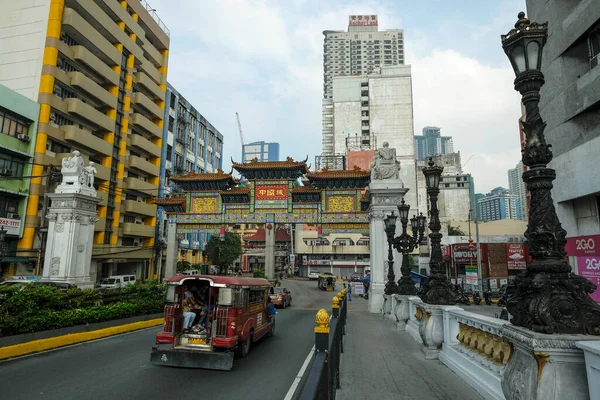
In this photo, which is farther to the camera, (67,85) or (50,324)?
(67,85)

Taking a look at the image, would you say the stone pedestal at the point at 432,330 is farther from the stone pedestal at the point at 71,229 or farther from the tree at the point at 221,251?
the tree at the point at 221,251

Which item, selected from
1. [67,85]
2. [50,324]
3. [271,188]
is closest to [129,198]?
[67,85]

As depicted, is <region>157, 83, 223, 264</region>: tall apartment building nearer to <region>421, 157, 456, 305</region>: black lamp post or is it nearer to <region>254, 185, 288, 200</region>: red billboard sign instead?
<region>254, 185, 288, 200</region>: red billboard sign

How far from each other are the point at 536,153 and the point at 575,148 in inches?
551

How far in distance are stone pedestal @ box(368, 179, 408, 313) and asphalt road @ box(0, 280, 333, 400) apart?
11119mm

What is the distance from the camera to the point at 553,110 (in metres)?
17.3

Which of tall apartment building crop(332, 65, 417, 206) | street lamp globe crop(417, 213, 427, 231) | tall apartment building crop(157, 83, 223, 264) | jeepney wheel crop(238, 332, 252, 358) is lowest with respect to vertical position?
jeepney wheel crop(238, 332, 252, 358)

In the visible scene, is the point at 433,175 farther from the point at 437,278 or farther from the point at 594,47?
the point at 594,47

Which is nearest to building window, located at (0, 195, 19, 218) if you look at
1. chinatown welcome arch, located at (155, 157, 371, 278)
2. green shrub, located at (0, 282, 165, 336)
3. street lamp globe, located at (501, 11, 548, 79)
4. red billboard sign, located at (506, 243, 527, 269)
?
chinatown welcome arch, located at (155, 157, 371, 278)

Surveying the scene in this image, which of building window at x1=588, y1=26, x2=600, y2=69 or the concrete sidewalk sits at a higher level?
building window at x1=588, y1=26, x2=600, y2=69

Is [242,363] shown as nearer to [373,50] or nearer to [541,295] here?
[541,295]

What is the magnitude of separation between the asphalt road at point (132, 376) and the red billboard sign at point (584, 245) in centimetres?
1202

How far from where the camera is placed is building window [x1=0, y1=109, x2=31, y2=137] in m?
26.2

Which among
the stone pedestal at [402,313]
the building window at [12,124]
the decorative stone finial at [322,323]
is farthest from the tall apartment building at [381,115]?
the decorative stone finial at [322,323]
